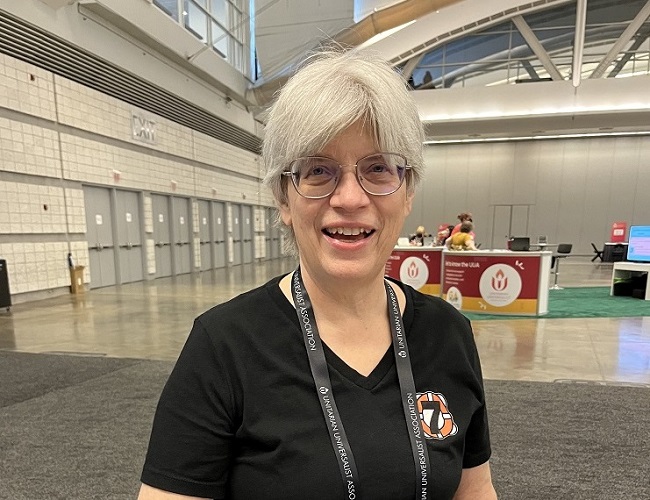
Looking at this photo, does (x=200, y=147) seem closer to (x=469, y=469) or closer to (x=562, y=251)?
(x=562, y=251)

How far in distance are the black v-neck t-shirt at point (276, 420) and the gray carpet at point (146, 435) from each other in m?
1.50

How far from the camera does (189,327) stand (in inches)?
206

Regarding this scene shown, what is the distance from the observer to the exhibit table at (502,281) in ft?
19.7

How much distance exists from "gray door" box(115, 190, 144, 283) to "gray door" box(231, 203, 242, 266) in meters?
4.65

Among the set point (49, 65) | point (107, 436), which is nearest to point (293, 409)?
point (107, 436)

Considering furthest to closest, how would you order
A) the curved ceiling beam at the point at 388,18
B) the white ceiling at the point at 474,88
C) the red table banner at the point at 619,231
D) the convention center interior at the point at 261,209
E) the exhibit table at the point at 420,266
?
the red table banner at the point at 619,231, the white ceiling at the point at 474,88, the curved ceiling beam at the point at 388,18, the exhibit table at the point at 420,266, the convention center interior at the point at 261,209

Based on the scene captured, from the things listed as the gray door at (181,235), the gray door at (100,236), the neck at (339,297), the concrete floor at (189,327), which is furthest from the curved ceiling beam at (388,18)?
the neck at (339,297)

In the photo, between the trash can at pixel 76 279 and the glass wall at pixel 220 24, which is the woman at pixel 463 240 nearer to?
the trash can at pixel 76 279

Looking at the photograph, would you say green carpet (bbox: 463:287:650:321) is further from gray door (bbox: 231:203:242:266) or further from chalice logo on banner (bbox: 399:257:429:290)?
gray door (bbox: 231:203:242:266)

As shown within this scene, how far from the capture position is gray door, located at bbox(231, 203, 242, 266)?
14734 millimetres

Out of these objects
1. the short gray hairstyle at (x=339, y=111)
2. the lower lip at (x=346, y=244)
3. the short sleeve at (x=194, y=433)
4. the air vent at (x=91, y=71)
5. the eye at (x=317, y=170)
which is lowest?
the short sleeve at (x=194, y=433)

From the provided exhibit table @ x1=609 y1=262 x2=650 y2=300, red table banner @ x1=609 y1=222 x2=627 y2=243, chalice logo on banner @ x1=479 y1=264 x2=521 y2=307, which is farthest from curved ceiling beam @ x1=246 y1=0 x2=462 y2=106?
red table banner @ x1=609 y1=222 x2=627 y2=243

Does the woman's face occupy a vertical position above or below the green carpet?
above

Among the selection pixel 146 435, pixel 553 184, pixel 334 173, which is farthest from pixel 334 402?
pixel 553 184
